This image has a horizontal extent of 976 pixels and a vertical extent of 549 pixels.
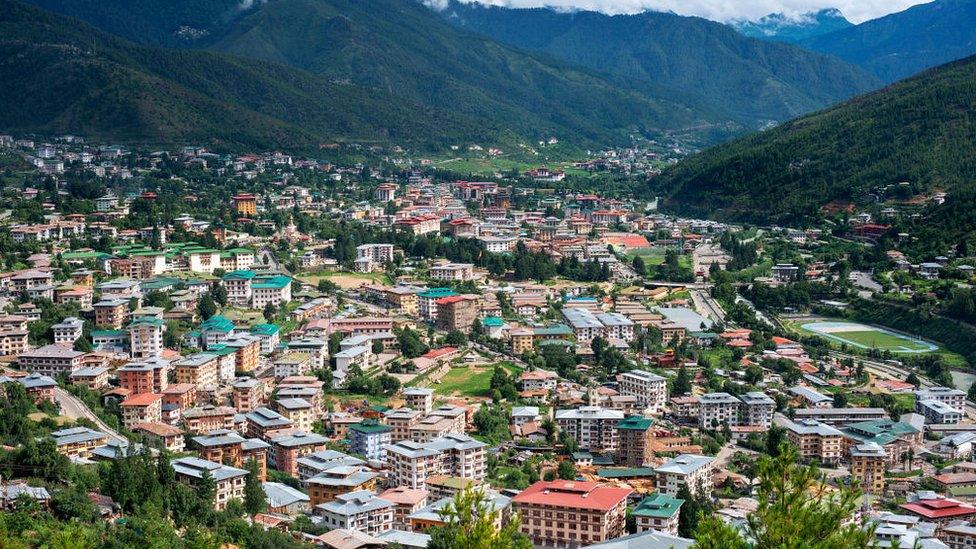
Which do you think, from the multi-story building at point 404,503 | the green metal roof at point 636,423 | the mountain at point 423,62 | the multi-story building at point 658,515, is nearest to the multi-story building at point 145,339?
the multi-story building at point 404,503

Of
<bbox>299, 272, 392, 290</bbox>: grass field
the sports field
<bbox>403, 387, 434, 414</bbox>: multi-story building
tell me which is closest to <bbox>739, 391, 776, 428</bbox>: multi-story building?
<bbox>403, 387, 434, 414</bbox>: multi-story building

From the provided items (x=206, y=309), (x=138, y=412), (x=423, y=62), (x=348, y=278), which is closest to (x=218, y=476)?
(x=138, y=412)

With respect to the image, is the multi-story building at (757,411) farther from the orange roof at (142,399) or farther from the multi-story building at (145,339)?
the multi-story building at (145,339)

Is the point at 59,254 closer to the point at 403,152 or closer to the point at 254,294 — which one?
the point at 254,294

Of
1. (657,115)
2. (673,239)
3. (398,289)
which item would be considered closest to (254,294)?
(398,289)

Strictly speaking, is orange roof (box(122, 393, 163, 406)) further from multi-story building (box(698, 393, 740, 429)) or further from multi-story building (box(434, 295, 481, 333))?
multi-story building (box(698, 393, 740, 429))

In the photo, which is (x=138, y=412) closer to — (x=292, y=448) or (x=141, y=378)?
(x=141, y=378)
